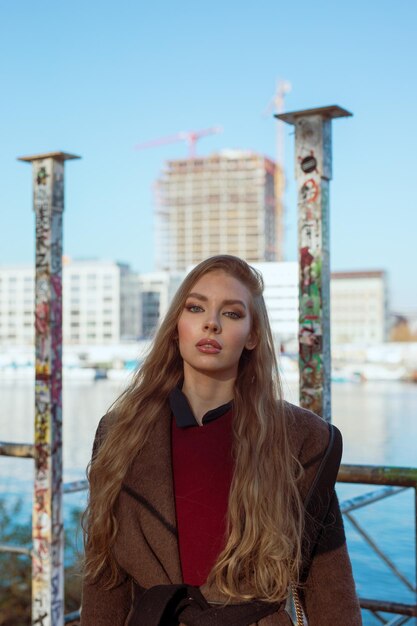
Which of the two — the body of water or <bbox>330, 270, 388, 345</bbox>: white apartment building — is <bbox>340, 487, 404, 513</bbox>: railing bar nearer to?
the body of water

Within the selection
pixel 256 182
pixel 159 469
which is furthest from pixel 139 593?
pixel 256 182

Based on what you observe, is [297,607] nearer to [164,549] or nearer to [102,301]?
[164,549]

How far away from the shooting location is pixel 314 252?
9.00ft

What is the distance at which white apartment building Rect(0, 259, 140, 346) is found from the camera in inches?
2633

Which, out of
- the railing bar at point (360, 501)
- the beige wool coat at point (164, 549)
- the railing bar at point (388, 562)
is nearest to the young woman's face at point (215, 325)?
the beige wool coat at point (164, 549)

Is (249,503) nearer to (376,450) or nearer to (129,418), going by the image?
(129,418)

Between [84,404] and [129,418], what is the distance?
96.1ft

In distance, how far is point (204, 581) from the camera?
59.3 inches

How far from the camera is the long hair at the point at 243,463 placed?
149 centimetres

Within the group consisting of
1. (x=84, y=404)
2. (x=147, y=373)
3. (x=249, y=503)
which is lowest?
(x=84, y=404)

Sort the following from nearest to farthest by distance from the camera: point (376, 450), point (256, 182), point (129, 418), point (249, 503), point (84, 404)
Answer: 1. point (249, 503)
2. point (129, 418)
3. point (376, 450)
4. point (84, 404)
5. point (256, 182)

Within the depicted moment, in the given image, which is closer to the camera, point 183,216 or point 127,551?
point 127,551

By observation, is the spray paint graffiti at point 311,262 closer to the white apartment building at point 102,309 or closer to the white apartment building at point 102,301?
the white apartment building at point 102,309

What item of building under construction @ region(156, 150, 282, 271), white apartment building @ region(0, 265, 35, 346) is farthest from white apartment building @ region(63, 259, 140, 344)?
building under construction @ region(156, 150, 282, 271)
